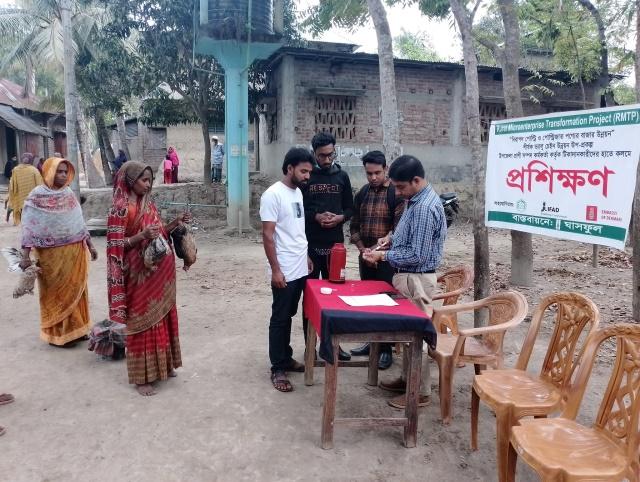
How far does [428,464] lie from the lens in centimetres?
285

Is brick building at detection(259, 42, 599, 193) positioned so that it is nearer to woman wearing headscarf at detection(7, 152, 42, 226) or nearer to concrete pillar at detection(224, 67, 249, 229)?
concrete pillar at detection(224, 67, 249, 229)

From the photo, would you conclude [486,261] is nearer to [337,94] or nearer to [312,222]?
[312,222]

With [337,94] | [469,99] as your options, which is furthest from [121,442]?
[337,94]

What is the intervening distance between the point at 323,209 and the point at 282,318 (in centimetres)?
92

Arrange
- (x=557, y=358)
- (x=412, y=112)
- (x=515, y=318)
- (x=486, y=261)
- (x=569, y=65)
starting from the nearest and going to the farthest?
(x=557, y=358) → (x=515, y=318) → (x=486, y=261) → (x=569, y=65) → (x=412, y=112)

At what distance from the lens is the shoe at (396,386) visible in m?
3.65

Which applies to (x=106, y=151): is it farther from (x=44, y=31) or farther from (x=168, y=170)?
(x=44, y=31)

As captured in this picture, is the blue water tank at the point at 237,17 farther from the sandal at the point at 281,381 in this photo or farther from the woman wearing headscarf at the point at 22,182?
the sandal at the point at 281,381

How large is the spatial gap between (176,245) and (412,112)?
33.6 ft

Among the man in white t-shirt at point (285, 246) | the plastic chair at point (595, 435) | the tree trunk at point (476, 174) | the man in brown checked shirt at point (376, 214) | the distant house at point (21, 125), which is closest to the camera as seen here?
the plastic chair at point (595, 435)

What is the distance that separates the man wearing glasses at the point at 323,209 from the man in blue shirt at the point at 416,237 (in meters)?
0.74

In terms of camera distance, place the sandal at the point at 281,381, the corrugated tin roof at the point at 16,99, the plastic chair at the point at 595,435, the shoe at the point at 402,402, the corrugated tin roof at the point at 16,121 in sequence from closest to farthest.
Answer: the plastic chair at the point at 595,435
the shoe at the point at 402,402
the sandal at the point at 281,381
the corrugated tin roof at the point at 16,121
the corrugated tin roof at the point at 16,99

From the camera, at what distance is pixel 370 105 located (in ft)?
41.8

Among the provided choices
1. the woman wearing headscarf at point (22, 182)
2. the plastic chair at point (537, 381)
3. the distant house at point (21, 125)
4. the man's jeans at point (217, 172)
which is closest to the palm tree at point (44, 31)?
the distant house at point (21, 125)
